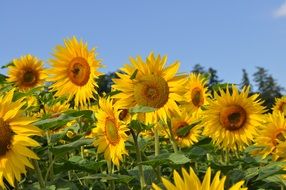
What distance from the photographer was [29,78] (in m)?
10.1

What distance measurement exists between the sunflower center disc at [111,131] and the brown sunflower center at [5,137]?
1.70m

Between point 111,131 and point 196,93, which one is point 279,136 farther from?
point 111,131

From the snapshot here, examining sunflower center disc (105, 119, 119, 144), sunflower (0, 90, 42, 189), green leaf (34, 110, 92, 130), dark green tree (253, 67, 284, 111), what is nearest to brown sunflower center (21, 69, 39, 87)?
sunflower center disc (105, 119, 119, 144)

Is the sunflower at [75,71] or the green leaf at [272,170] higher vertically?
the sunflower at [75,71]

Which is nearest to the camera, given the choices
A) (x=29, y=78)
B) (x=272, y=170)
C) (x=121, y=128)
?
(x=272, y=170)

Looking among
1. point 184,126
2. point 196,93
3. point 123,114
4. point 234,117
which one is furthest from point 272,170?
point 196,93

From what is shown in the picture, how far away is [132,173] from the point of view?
19.1 ft

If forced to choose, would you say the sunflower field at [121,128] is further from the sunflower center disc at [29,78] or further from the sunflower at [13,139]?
the sunflower center disc at [29,78]

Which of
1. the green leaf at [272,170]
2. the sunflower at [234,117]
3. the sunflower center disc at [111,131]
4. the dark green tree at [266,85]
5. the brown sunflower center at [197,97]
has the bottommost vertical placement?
the green leaf at [272,170]

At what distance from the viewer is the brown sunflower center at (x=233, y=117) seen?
715cm

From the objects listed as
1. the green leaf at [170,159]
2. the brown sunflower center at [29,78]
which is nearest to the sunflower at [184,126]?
the brown sunflower center at [29,78]

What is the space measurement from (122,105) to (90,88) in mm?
689

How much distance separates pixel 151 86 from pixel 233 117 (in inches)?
77.3

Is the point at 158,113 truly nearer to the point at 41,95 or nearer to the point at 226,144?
the point at 226,144
